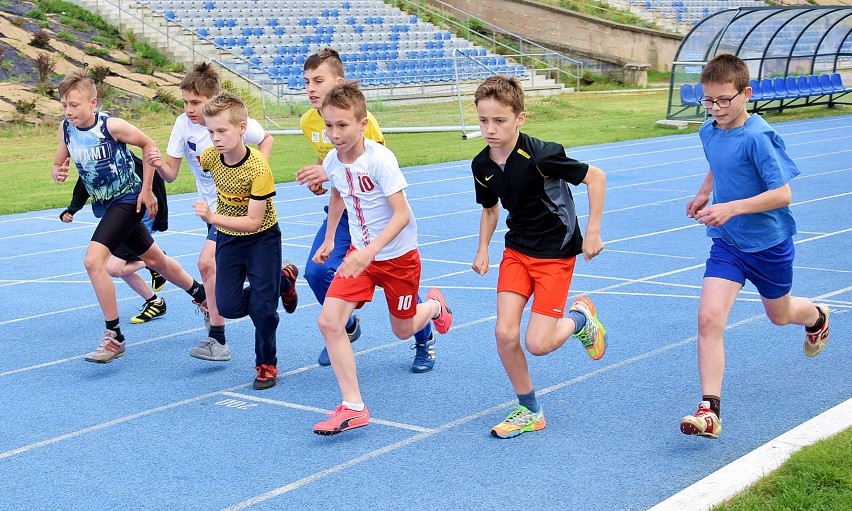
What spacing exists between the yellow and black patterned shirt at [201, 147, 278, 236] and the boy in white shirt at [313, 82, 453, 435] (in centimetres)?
47

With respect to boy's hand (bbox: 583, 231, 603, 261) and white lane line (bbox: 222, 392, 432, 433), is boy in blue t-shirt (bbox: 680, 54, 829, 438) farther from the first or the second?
white lane line (bbox: 222, 392, 432, 433)

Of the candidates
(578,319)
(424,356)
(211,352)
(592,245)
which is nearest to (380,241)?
(592,245)

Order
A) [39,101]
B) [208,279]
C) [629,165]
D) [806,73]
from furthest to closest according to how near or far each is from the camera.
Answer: [806,73]
[39,101]
[629,165]
[208,279]

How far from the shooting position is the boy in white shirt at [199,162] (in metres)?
6.81

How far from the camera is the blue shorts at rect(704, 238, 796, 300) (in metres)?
5.24

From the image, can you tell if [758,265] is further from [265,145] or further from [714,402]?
[265,145]

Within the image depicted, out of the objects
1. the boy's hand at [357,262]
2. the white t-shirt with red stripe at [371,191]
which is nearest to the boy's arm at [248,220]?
the white t-shirt with red stripe at [371,191]

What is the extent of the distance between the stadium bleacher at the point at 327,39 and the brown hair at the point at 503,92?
22853 millimetres

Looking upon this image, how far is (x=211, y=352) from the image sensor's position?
681cm

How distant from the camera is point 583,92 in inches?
1460

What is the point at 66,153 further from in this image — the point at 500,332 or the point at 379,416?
the point at 500,332

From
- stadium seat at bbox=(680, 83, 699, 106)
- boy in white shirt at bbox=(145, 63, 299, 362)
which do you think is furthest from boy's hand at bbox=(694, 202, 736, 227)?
stadium seat at bbox=(680, 83, 699, 106)

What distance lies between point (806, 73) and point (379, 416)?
26.1 m

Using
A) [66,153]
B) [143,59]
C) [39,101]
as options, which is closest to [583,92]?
[143,59]
